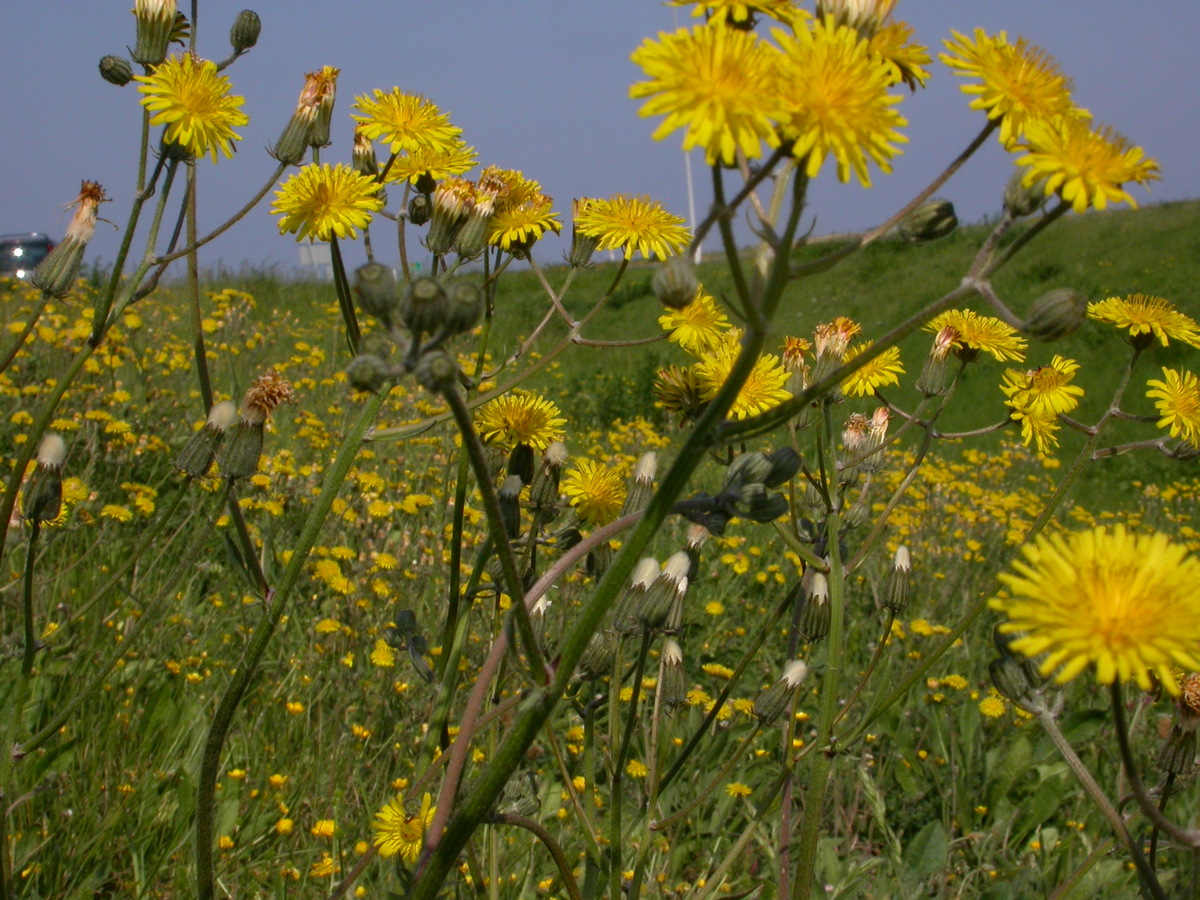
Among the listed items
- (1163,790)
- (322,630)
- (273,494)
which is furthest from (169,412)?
(1163,790)

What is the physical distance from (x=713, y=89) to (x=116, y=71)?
5.63 ft

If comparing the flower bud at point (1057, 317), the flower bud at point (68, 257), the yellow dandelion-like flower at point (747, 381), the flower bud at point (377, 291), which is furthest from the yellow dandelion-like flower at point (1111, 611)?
the flower bud at point (68, 257)

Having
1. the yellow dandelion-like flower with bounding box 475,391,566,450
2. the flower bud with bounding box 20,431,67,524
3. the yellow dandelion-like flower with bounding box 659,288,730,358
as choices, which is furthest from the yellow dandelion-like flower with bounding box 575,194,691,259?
the flower bud with bounding box 20,431,67,524

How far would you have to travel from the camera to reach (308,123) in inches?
74.9

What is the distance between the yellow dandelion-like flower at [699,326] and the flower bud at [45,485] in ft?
3.92

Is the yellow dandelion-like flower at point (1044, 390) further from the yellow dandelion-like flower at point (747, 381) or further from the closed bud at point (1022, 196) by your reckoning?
the closed bud at point (1022, 196)

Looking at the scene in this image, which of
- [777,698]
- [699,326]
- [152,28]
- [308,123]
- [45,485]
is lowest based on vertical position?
[777,698]

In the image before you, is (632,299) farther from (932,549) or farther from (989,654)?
(989,654)

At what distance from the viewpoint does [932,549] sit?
477 cm

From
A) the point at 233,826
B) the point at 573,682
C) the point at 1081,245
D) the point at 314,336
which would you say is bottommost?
Result: the point at 233,826

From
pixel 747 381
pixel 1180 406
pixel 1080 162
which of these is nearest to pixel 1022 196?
pixel 1080 162

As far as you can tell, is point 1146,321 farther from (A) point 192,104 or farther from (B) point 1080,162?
(A) point 192,104

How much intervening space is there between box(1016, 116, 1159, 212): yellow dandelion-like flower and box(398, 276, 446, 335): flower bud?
627 millimetres

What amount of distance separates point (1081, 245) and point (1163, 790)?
11.7 meters
